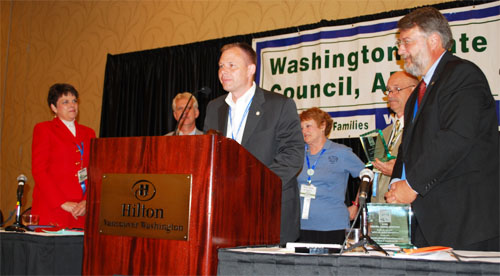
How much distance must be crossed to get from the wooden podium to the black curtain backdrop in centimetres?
360

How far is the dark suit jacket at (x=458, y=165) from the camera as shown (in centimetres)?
200

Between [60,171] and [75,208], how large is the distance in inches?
14.0

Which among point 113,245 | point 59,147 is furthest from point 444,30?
point 59,147

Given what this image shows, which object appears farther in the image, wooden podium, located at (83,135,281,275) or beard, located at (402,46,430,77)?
beard, located at (402,46,430,77)

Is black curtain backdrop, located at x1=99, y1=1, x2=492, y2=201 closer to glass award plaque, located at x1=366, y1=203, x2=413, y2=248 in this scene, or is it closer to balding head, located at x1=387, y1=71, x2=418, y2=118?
balding head, located at x1=387, y1=71, x2=418, y2=118

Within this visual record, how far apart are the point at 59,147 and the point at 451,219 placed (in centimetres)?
281

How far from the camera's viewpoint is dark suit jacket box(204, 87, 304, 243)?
2.27 metres

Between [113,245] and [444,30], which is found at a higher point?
[444,30]

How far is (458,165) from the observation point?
2.04 meters

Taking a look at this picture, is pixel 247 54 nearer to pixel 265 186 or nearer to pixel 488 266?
pixel 265 186

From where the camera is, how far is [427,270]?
1.20 meters

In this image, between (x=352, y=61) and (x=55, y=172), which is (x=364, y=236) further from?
(x=352, y=61)

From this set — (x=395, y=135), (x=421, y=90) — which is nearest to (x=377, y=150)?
(x=395, y=135)

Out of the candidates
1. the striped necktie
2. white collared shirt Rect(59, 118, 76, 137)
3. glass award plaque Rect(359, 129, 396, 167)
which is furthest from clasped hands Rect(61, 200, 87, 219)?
the striped necktie
